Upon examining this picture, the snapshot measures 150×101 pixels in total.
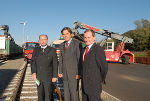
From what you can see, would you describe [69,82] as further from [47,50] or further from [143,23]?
[143,23]

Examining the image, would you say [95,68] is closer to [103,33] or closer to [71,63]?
[71,63]

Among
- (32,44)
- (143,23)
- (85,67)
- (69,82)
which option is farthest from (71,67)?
(143,23)

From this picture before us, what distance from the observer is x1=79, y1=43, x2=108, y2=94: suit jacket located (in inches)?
103

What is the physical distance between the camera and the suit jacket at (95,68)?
262cm

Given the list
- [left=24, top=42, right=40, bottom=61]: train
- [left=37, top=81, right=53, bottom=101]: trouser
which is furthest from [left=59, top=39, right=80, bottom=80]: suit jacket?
[left=24, top=42, right=40, bottom=61]: train

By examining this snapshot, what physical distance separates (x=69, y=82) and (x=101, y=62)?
41.1 inches

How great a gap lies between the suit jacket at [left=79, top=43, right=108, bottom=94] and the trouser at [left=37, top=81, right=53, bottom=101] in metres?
1.03

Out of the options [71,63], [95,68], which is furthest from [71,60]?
[95,68]

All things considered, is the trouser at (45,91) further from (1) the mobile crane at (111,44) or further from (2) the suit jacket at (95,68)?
(1) the mobile crane at (111,44)

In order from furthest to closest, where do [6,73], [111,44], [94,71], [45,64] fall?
[111,44], [6,73], [45,64], [94,71]

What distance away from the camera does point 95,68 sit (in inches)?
104

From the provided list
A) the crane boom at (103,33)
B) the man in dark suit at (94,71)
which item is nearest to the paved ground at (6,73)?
the man in dark suit at (94,71)

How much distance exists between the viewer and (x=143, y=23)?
6925cm

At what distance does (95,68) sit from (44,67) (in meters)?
1.20
